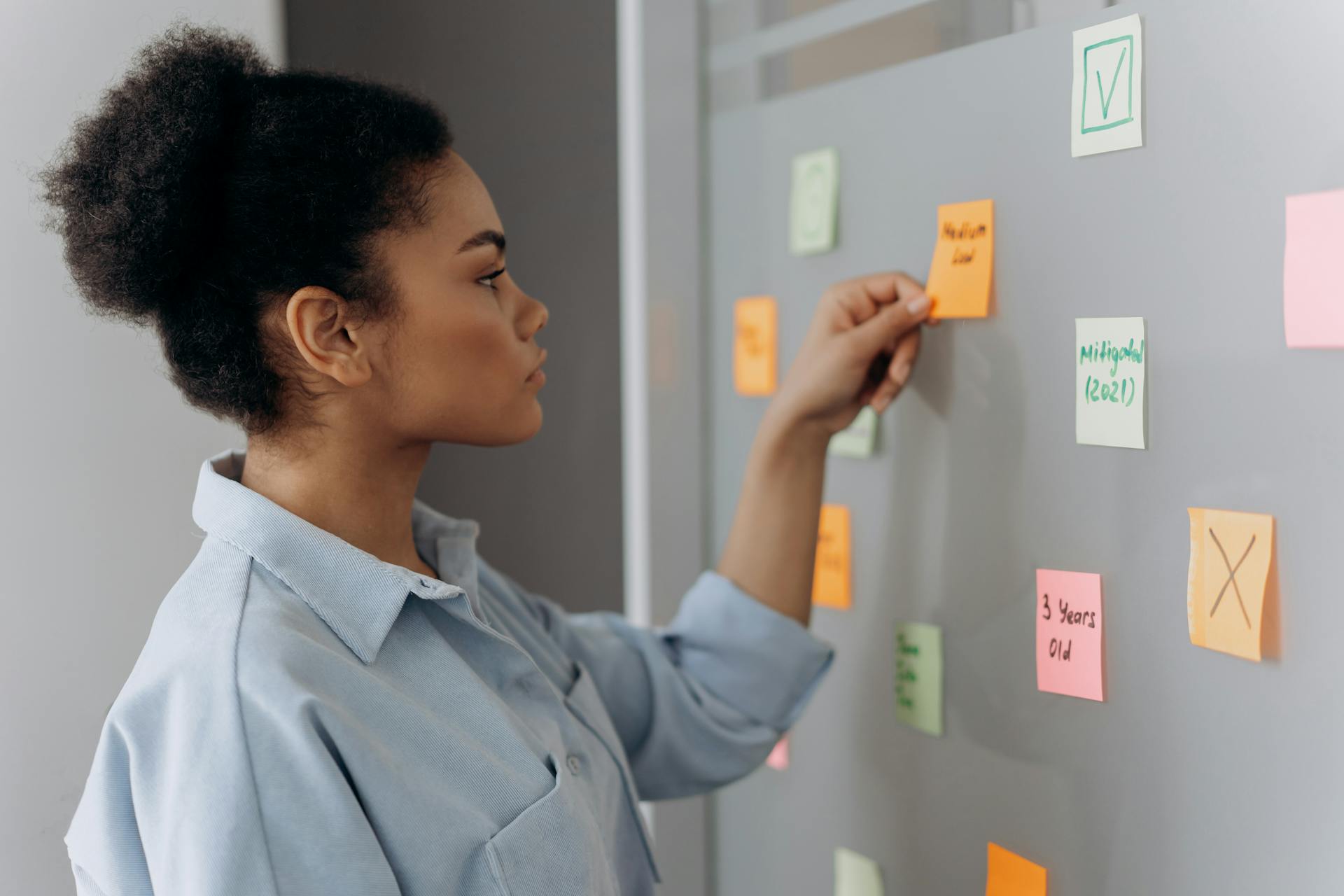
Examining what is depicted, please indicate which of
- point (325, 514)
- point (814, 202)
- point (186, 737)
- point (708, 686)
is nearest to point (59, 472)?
point (325, 514)

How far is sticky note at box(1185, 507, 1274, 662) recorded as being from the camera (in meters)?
0.70

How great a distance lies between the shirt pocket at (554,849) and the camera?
753mm

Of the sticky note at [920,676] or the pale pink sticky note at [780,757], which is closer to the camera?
the sticky note at [920,676]

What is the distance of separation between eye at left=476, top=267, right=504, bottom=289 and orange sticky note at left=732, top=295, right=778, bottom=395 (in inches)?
13.7

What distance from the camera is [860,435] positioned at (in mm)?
1056

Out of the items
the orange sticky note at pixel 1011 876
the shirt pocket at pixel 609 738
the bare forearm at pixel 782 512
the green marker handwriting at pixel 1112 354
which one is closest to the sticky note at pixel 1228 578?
the green marker handwriting at pixel 1112 354

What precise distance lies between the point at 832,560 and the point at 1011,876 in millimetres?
335

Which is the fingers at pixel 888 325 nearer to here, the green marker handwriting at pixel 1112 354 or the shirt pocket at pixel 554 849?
the green marker handwriting at pixel 1112 354

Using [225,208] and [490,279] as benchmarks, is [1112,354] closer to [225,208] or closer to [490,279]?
[490,279]

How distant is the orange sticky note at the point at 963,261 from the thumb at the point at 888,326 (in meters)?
0.01

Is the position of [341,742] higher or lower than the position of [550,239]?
lower

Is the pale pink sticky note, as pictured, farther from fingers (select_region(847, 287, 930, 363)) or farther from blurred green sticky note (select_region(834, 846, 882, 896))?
fingers (select_region(847, 287, 930, 363))

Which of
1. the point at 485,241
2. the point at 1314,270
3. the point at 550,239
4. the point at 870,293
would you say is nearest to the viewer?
the point at 1314,270

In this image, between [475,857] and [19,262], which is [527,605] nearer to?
[475,857]
